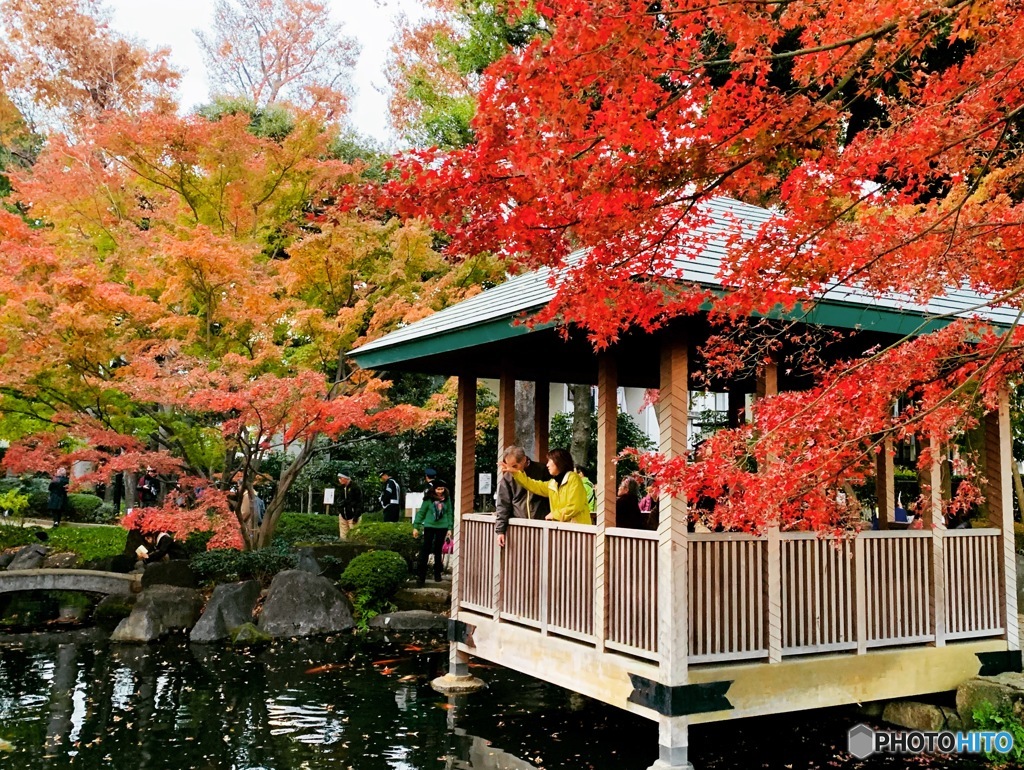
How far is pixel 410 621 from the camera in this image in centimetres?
1297

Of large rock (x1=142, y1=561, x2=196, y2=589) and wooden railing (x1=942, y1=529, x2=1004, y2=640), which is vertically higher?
wooden railing (x1=942, y1=529, x2=1004, y2=640)

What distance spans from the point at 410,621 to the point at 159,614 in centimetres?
362

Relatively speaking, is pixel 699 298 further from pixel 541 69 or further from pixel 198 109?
pixel 198 109

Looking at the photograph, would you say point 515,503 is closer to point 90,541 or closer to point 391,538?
point 391,538

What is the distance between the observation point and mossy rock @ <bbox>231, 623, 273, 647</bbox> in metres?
12.0

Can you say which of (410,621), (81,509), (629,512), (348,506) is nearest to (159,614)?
(410,621)

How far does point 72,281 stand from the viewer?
11508 mm

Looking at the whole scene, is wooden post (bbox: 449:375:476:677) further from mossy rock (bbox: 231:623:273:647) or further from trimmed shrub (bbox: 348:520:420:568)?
trimmed shrub (bbox: 348:520:420:568)

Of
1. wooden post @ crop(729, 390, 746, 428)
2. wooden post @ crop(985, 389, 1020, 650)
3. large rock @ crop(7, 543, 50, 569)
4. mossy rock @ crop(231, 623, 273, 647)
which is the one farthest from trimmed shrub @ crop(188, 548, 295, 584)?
wooden post @ crop(985, 389, 1020, 650)

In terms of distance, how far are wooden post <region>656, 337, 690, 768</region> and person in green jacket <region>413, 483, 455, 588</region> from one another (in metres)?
7.42

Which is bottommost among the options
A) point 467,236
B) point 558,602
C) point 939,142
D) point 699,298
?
point 558,602

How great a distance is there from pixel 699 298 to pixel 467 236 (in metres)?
1.61

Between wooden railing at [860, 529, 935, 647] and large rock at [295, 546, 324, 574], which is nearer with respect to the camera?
wooden railing at [860, 529, 935, 647]

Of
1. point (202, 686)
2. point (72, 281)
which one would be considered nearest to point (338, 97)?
point (72, 281)
